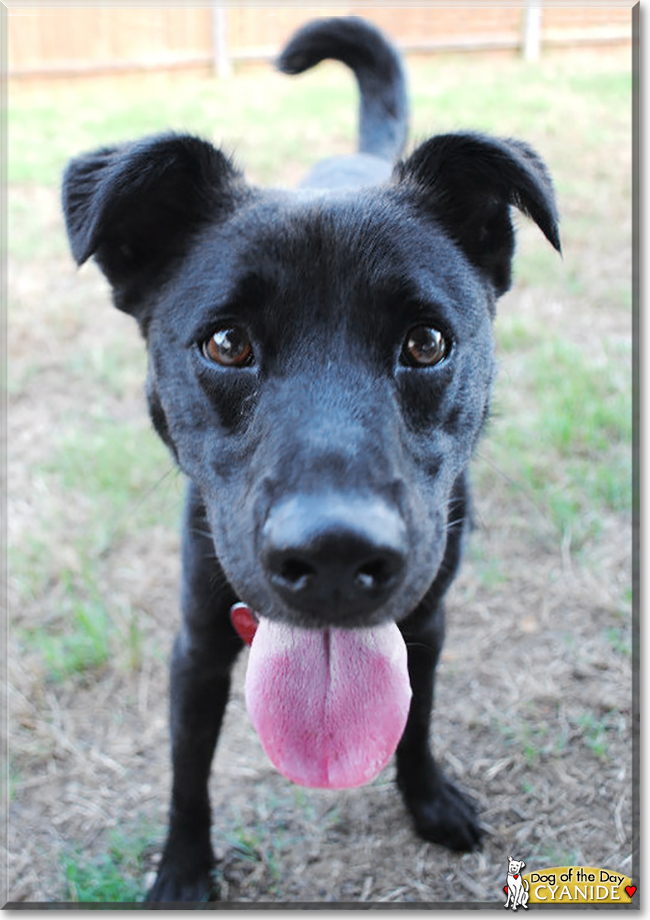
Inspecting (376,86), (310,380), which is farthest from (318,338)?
(376,86)

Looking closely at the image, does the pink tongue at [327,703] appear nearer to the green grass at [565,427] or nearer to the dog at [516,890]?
the dog at [516,890]

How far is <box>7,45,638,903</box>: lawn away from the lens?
2.47 metres

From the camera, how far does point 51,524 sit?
3760 mm

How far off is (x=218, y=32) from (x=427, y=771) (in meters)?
10.3

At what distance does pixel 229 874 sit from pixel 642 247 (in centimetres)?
343

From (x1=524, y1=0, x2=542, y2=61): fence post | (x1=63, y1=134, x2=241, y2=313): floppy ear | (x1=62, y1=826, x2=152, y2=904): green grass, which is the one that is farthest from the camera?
(x1=524, y1=0, x2=542, y2=61): fence post

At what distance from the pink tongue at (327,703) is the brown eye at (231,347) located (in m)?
0.57

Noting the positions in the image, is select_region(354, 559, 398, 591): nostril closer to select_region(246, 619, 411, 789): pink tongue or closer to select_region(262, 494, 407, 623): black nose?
select_region(262, 494, 407, 623): black nose

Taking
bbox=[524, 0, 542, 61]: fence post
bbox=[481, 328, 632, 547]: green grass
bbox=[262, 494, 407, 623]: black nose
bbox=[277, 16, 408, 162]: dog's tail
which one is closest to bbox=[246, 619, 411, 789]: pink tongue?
bbox=[262, 494, 407, 623]: black nose

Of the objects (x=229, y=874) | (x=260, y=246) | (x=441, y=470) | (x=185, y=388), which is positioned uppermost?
(x=260, y=246)

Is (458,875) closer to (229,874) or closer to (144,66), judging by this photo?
(229,874)

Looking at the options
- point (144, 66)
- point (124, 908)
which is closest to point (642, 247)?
point (124, 908)

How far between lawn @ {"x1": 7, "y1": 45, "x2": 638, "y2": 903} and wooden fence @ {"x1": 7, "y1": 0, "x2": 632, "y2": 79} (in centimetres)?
474

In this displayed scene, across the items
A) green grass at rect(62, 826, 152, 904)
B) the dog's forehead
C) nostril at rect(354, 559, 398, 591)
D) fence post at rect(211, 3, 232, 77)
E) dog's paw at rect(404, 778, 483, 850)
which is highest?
fence post at rect(211, 3, 232, 77)
